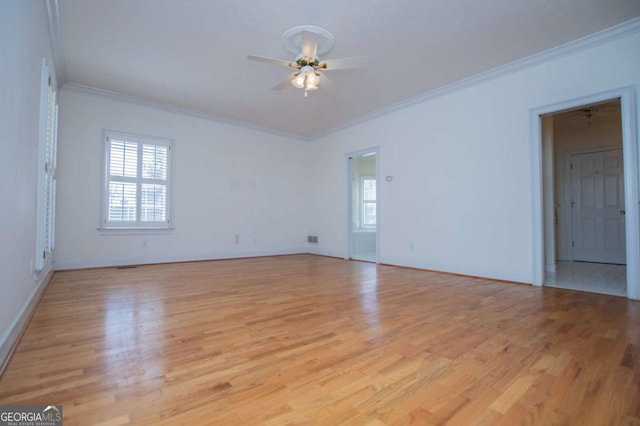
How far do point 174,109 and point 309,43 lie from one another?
3634 millimetres

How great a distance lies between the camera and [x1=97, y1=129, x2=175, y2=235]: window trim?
495 cm

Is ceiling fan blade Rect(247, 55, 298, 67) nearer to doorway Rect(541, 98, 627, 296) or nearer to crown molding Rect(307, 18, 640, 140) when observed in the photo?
crown molding Rect(307, 18, 640, 140)

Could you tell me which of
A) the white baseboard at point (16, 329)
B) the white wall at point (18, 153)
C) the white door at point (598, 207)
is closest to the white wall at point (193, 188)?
the white baseboard at point (16, 329)

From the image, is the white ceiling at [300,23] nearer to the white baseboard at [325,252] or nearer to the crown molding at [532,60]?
the crown molding at [532,60]

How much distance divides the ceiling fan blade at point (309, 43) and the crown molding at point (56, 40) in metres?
2.37

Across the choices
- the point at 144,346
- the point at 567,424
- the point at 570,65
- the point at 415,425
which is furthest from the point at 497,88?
the point at 144,346

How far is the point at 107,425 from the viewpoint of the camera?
1.16 metres

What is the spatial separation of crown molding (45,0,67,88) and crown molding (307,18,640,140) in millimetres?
4615

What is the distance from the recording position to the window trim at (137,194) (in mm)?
4953

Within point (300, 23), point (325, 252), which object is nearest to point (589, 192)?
point (325, 252)

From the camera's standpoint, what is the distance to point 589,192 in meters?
5.93

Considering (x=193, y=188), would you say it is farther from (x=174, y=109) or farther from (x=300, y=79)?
(x=300, y=79)

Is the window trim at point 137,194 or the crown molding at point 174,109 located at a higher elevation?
the crown molding at point 174,109

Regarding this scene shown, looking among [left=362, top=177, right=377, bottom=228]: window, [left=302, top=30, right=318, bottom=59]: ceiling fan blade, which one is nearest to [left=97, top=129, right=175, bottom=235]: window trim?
[left=302, top=30, right=318, bottom=59]: ceiling fan blade
